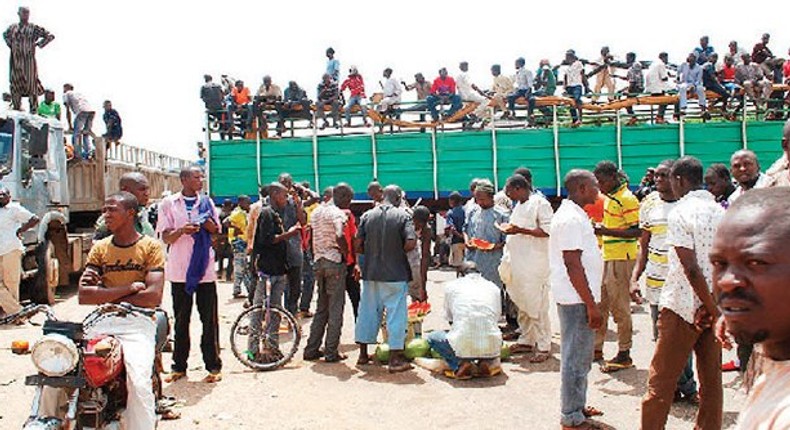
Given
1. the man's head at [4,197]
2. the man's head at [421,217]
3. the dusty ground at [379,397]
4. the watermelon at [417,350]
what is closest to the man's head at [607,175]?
the dusty ground at [379,397]

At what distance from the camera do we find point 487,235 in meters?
7.45

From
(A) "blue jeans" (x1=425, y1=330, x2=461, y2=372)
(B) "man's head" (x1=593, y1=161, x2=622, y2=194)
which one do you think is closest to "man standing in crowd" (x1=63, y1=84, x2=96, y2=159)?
(A) "blue jeans" (x1=425, y1=330, x2=461, y2=372)

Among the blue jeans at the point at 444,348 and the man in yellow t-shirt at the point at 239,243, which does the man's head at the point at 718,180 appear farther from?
the man in yellow t-shirt at the point at 239,243

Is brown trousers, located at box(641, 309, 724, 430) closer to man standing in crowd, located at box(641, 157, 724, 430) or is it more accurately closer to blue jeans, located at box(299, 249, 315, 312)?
man standing in crowd, located at box(641, 157, 724, 430)

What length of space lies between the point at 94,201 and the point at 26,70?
235 cm

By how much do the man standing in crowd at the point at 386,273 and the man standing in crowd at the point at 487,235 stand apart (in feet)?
3.84

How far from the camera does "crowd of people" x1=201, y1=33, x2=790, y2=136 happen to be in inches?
568

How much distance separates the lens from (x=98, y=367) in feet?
11.4

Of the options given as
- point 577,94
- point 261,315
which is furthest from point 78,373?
point 577,94

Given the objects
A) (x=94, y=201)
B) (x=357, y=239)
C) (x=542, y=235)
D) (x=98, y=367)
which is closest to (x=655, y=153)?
(x=542, y=235)

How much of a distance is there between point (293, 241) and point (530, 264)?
2358 mm

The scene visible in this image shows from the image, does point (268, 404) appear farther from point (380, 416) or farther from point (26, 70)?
point (26, 70)

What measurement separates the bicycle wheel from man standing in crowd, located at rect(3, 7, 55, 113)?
22.5 ft

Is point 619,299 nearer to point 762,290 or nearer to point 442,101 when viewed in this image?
point 762,290
